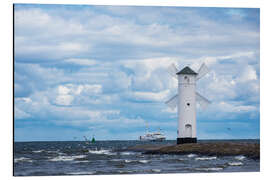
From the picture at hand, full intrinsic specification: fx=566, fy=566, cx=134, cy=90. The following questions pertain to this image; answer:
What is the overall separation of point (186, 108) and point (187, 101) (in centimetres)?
34

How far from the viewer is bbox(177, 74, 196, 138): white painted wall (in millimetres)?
27453

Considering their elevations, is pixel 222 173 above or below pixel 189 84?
below

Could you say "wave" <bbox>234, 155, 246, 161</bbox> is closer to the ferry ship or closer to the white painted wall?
the white painted wall

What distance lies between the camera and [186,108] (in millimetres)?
27484

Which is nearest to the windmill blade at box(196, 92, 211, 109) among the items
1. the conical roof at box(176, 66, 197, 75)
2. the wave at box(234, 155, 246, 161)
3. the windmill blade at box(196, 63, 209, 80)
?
the windmill blade at box(196, 63, 209, 80)

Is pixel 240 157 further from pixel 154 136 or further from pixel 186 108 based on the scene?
pixel 154 136

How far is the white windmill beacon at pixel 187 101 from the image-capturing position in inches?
1081

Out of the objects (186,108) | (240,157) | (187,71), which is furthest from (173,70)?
(240,157)

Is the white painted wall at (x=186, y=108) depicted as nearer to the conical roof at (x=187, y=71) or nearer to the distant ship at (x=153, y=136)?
the conical roof at (x=187, y=71)
